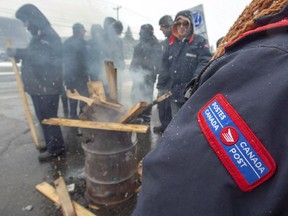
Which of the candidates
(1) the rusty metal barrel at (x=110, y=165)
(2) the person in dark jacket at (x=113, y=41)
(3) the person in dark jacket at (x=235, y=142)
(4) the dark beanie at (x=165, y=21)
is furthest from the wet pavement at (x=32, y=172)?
(3) the person in dark jacket at (x=235, y=142)

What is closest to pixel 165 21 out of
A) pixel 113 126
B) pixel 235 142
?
pixel 113 126

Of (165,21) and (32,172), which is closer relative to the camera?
(32,172)

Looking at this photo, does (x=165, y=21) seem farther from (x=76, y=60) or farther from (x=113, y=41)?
(x=76, y=60)

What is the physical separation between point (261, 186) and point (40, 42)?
4.32 m

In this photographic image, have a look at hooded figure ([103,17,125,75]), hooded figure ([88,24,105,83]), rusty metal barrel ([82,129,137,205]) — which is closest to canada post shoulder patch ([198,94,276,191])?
rusty metal barrel ([82,129,137,205])

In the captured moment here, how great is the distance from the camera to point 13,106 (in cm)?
845

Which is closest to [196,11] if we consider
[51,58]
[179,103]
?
[179,103]

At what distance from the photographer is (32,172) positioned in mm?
4023

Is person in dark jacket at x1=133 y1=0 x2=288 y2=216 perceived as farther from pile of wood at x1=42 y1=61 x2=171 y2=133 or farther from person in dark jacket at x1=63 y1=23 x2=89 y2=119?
person in dark jacket at x1=63 y1=23 x2=89 y2=119

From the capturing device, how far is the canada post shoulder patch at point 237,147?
0.52m

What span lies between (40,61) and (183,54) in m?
2.36

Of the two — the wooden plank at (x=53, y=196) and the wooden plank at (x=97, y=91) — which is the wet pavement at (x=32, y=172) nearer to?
the wooden plank at (x=53, y=196)

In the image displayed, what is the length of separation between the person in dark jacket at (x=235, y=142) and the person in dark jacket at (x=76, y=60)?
5824 millimetres

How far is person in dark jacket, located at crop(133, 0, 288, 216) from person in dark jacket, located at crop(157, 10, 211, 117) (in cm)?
326
